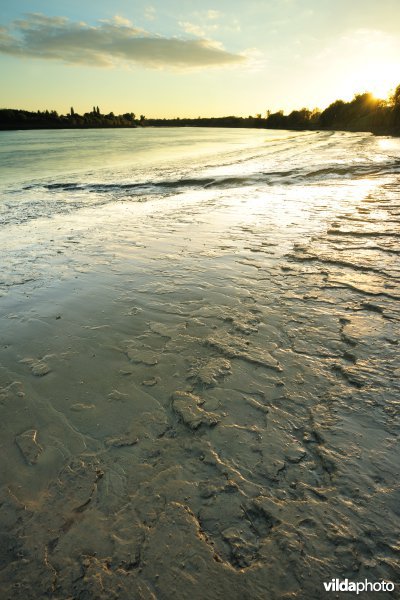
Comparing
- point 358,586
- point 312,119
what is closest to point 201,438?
point 358,586

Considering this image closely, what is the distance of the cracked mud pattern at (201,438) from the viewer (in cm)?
176

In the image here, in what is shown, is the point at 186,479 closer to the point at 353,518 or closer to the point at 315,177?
the point at 353,518

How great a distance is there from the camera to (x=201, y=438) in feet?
8.17

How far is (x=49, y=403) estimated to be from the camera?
290cm

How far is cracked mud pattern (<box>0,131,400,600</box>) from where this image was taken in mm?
1763

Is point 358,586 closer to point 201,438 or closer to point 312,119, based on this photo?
point 201,438

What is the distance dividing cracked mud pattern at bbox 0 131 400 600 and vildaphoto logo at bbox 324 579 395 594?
3 centimetres

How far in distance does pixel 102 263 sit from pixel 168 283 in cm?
166

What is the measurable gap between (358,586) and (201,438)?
1.21m

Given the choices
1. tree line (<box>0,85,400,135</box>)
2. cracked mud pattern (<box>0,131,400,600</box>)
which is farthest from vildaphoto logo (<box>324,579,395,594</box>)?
tree line (<box>0,85,400,135</box>)

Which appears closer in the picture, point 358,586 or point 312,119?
point 358,586

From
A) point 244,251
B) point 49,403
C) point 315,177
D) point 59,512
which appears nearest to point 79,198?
point 244,251

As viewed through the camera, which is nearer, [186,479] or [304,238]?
[186,479]

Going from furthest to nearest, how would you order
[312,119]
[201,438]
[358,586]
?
[312,119] → [201,438] → [358,586]
